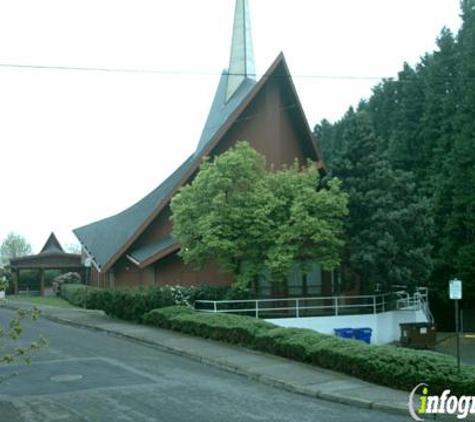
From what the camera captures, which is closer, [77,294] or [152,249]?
[152,249]

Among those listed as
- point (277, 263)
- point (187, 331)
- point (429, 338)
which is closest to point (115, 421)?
point (187, 331)

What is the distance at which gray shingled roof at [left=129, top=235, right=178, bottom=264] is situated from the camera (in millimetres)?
29484

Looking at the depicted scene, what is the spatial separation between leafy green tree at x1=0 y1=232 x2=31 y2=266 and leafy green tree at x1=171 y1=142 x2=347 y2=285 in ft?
240

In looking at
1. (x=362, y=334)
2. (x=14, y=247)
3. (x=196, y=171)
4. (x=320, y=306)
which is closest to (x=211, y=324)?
(x=362, y=334)

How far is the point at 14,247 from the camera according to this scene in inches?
3772

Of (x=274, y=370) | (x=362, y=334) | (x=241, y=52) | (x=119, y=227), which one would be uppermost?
(x=241, y=52)

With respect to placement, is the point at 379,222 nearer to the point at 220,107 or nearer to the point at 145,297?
the point at 145,297

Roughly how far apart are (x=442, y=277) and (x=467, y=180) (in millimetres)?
6064

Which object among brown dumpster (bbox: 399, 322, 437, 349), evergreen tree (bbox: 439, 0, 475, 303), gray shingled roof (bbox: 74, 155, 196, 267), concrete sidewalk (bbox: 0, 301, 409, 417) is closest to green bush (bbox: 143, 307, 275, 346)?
concrete sidewalk (bbox: 0, 301, 409, 417)

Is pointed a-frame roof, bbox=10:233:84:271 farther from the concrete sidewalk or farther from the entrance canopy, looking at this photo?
the concrete sidewalk

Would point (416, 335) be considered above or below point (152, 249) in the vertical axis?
below

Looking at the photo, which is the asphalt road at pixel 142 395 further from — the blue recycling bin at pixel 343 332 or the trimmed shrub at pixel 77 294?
the trimmed shrub at pixel 77 294

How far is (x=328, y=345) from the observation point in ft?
46.4

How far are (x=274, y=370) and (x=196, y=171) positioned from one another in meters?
17.6
